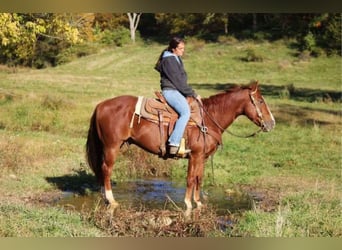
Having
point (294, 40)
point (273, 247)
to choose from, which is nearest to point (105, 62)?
point (294, 40)

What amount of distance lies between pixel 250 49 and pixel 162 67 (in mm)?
22121

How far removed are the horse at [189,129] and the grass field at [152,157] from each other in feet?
2.69

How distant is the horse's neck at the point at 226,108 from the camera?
7750mm

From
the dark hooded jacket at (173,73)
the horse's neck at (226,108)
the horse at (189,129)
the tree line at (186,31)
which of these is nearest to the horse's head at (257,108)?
the horse at (189,129)

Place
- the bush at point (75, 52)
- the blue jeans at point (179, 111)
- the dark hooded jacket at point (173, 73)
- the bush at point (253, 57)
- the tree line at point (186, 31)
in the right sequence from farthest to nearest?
1. the bush at point (253, 57)
2. the bush at point (75, 52)
3. the tree line at point (186, 31)
4. the blue jeans at point (179, 111)
5. the dark hooded jacket at point (173, 73)

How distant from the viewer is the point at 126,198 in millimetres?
8172

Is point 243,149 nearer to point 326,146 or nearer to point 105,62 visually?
point 326,146

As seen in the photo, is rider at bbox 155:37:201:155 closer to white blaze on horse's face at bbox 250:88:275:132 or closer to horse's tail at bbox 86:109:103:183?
white blaze on horse's face at bbox 250:88:275:132

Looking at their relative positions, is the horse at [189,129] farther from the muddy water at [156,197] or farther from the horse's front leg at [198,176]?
the muddy water at [156,197]

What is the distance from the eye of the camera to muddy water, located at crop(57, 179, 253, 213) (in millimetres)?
7789

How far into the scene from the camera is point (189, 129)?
7.52 meters

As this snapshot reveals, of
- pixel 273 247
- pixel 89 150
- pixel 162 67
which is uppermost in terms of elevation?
pixel 162 67

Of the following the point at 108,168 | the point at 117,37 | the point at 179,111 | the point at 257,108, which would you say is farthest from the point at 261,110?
the point at 117,37

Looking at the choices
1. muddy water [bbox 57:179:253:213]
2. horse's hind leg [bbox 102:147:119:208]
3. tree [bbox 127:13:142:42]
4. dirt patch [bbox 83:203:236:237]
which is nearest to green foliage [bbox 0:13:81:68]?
muddy water [bbox 57:179:253:213]
